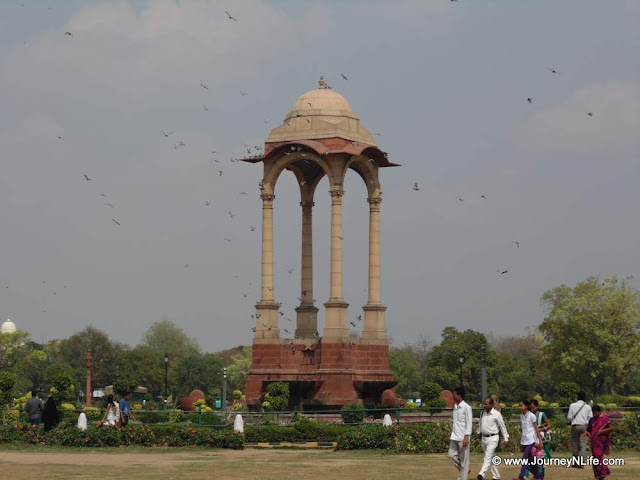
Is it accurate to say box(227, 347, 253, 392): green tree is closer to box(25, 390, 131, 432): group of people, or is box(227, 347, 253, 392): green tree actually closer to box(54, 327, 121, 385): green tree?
box(54, 327, 121, 385): green tree

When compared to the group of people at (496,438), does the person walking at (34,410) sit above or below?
above

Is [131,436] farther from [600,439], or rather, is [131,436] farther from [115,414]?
[600,439]

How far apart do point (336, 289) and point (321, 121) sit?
777 centimetres

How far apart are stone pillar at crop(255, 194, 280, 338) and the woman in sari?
32472 millimetres

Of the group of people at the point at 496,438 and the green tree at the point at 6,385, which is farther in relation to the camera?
the green tree at the point at 6,385

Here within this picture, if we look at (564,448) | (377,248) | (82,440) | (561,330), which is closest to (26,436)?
(82,440)

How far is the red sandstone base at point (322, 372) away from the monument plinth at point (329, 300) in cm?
4

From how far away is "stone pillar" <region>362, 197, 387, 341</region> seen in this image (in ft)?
186

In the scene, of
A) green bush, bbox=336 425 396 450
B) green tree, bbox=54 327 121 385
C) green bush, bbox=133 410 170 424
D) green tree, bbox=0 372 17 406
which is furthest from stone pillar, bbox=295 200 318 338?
green tree, bbox=54 327 121 385

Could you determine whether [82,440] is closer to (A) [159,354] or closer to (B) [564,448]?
(B) [564,448]

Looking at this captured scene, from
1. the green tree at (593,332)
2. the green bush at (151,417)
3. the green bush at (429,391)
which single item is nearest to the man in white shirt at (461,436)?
the green bush at (151,417)

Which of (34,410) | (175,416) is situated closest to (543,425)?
(34,410)

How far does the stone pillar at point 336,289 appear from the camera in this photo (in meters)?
55.1

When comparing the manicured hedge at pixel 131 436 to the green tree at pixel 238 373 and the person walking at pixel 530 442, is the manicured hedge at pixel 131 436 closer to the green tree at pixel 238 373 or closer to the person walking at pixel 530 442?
the person walking at pixel 530 442
